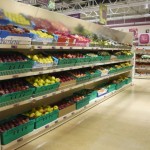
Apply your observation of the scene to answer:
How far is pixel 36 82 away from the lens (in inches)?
150

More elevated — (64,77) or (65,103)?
(64,77)

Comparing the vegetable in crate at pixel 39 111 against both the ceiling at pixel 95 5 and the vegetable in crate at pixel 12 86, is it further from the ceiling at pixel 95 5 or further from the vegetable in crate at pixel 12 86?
the ceiling at pixel 95 5

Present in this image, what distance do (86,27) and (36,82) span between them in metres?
3.36

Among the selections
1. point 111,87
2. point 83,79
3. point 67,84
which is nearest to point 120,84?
point 111,87

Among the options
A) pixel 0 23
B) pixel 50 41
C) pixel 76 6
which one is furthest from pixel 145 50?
pixel 0 23

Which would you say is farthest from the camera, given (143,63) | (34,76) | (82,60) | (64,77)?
(143,63)

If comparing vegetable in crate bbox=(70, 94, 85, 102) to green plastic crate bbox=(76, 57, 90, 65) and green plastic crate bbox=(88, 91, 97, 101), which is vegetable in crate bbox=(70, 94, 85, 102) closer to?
green plastic crate bbox=(88, 91, 97, 101)

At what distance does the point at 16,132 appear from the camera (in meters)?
3.22

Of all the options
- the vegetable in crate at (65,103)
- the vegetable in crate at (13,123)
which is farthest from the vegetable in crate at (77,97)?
the vegetable in crate at (13,123)

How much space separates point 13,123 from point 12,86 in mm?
564

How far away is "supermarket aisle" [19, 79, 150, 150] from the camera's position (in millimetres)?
3498

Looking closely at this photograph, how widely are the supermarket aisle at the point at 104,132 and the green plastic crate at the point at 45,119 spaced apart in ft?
0.70

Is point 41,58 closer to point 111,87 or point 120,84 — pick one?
point 111,87

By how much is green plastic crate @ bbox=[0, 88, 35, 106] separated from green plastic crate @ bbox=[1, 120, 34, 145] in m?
0.39
